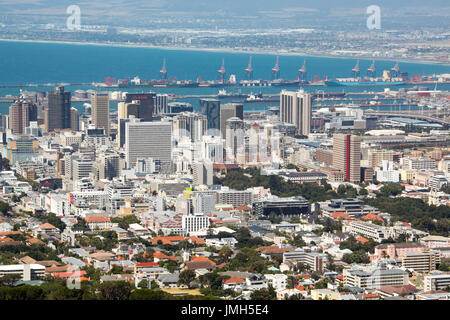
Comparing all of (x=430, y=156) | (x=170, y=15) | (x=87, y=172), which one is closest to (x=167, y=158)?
(x=87, y=172)

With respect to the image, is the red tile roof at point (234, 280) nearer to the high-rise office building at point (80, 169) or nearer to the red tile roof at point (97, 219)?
the red tile roof at point (97, 219)

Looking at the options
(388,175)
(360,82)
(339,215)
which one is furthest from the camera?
(360,82)

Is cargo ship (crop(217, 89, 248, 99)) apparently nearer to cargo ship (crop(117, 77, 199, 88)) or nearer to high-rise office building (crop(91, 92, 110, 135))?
cargo ship (crop(117, 77, 199, 88))

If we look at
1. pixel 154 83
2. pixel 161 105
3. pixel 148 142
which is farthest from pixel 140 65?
pixel 148 142

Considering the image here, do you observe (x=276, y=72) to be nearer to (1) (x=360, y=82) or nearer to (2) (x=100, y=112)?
(1) (x=360, y=82)

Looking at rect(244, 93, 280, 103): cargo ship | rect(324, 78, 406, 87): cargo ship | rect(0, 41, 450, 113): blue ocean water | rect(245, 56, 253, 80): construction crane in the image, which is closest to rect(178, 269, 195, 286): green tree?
rect(244, 93, 280, 103): cargo ship
